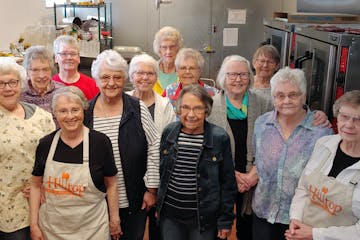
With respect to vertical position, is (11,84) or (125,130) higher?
(11,84)

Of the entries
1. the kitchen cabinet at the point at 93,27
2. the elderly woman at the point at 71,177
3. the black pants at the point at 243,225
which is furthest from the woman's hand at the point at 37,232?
the kitchen cabinet at the point at 93,27

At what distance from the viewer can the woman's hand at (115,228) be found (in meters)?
1.99

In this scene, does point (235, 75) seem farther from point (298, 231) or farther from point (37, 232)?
point (37, 232)

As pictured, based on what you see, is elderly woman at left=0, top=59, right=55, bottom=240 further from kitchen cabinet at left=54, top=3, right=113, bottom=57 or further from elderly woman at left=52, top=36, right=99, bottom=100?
kitchen cabinet at left=54, top=3, right=113, bottom=57

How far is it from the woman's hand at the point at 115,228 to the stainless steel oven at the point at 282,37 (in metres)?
1.54

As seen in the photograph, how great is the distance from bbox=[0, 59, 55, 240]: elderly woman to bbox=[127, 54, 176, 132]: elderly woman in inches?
22.3

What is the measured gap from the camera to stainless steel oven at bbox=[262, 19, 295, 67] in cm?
262

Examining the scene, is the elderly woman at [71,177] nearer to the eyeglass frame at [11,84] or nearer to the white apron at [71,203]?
the white apron at [71,203]

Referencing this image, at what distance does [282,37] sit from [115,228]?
1.69 metres

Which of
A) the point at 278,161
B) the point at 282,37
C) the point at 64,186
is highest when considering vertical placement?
the point at 282,37

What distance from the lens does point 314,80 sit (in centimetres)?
220

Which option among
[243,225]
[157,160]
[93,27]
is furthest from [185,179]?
[93,27]

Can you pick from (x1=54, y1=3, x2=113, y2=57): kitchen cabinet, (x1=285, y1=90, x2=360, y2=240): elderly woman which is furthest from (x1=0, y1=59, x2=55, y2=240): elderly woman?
(x1=54, y1=3, x2=113, y2=57): kitchen cabinet

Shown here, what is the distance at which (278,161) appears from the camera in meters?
1.93
